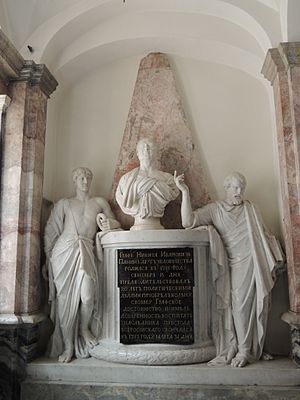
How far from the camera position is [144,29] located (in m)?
4.76

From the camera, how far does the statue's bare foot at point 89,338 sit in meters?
3.98

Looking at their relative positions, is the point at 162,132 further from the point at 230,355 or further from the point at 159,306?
the point at 230,355

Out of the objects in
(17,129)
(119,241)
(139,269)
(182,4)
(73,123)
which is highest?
(182,4)

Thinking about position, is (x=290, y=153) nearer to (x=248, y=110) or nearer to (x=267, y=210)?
(x=267, y=210)

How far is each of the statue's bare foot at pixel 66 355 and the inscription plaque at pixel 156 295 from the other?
Result: 1.73ft

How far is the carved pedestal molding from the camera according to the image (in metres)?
3.78

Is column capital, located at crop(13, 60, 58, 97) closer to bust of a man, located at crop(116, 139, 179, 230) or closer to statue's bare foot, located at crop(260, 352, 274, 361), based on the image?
bust of a man, located at crop(116, 139, 179, 230)

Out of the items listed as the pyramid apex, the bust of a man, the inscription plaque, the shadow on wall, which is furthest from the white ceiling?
the shadow on wall

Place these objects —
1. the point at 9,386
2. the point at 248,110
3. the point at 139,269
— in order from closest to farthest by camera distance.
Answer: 1. the point at 9,386
2. the point at 139,269
3. the point at 248,110

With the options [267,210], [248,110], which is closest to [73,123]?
[248,110]

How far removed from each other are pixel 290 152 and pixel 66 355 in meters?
2.93

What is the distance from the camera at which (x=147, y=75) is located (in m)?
5.02

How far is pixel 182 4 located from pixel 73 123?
1.90 metres

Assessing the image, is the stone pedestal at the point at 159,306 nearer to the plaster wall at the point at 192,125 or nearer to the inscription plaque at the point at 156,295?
the inscription plaque at the point at 156,295
